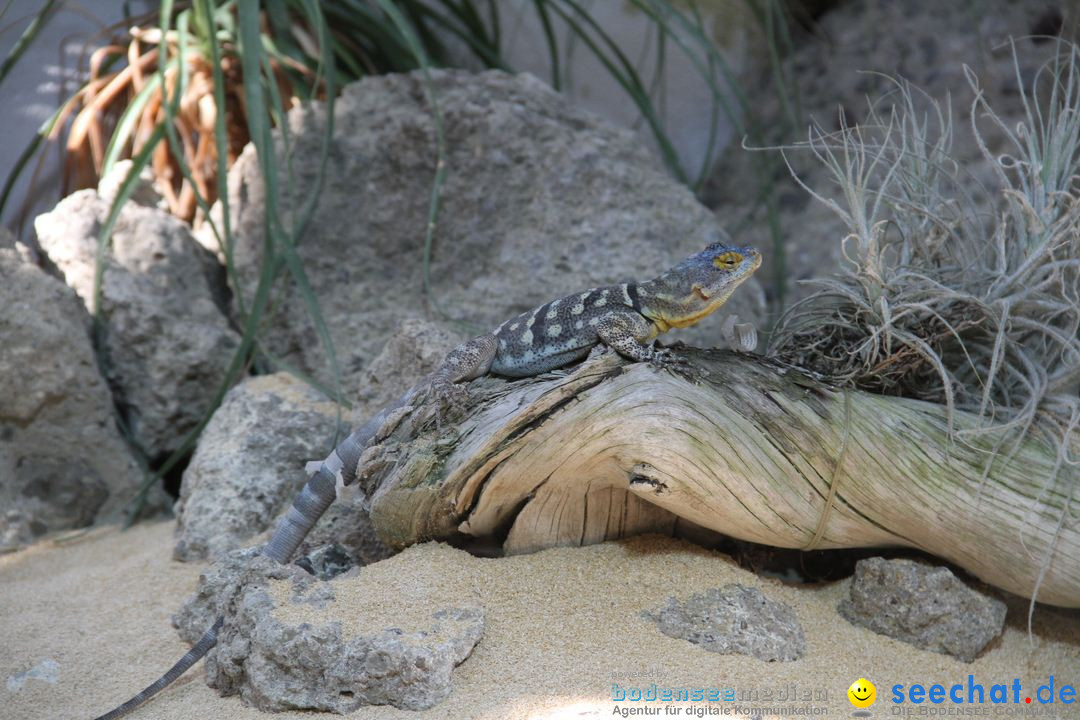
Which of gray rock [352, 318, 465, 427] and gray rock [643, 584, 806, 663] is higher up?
gray rock [352, 318, 465, 427]

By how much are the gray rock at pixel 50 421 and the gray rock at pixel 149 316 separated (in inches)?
5.6

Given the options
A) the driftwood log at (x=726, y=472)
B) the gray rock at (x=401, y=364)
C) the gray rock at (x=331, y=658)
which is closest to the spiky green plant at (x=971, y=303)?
the driftwood log at (x=726, y=472)

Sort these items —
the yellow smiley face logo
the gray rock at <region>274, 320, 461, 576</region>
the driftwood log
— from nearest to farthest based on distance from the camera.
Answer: the yellow smiley face logo, the driftwood log, the gray rock at <region>274, 320, 461, 576</region>

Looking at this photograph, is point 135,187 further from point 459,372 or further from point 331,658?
point 331,658

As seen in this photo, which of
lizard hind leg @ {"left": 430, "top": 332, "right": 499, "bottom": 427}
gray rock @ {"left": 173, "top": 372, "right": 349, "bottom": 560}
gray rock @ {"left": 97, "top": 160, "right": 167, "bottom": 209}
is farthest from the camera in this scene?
gray rock @ {"left": 97, "top": 160, "right": 167, "bottom": 209}

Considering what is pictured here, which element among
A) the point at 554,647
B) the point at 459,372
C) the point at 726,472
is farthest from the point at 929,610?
the point at 459,372

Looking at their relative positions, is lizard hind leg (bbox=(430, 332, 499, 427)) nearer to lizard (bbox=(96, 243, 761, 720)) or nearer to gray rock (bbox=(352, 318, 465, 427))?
lizard (bbox=(96, 243, 761, 720))

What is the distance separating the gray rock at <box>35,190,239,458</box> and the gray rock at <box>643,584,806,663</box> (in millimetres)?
2604

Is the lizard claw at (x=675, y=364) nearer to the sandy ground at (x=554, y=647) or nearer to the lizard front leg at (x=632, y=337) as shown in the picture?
the lizard front leg at (x=632, y=337)

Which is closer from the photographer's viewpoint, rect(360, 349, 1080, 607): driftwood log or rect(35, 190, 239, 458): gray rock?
rect(360, 349, 1080, 607): driftwood log

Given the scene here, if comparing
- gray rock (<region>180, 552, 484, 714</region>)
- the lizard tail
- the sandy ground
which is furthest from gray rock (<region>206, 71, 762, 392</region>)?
gray rock (<region>180, 552, 484, 714</region>)

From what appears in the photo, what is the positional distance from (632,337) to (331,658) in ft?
4.49

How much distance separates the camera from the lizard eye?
10.2ft

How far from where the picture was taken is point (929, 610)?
2.80 metres
